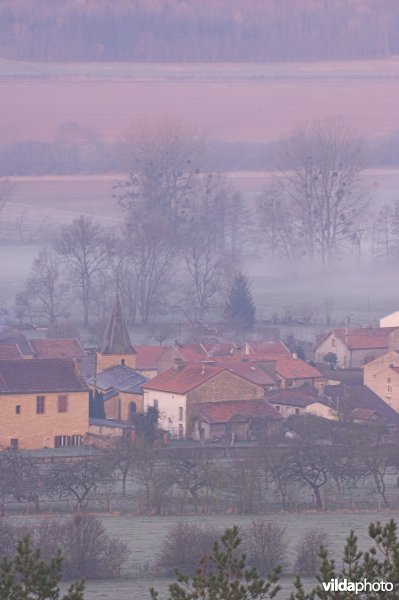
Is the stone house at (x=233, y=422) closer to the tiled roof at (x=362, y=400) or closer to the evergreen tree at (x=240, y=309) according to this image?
the tiled roof at (x=362, y=400)

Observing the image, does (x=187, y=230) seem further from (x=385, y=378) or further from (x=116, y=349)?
(x=385, y=378)

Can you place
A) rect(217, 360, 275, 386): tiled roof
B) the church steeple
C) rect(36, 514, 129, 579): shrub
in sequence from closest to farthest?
rect(36, 514, 129, 579): shrub, rect(217, 360, 275, 386): tiled roof, the church steeple

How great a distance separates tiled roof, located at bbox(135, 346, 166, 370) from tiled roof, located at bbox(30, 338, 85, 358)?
96 centimetres

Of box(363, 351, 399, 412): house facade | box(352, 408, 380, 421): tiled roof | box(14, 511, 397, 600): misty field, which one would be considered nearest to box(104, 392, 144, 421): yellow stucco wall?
box(352, 408, 380, 421): tiled roof

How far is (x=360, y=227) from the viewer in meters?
59.1

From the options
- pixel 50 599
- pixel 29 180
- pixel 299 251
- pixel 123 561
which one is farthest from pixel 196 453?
pixel 29 180

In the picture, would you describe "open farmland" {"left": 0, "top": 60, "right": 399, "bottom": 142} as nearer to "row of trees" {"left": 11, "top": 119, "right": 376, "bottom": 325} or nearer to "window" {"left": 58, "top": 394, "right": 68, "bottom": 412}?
"row of trees" {"left": 11, "top": 119, "right": 376, "bottom": 325}

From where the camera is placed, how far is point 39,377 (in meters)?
26.9

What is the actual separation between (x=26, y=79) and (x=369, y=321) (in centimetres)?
4500

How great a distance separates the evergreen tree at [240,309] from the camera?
4056 cm

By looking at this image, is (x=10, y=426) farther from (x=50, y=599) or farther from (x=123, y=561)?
(x=50, y=599)

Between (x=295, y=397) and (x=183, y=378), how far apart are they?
5.58ft

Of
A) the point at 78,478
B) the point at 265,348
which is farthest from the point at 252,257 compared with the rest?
the point at 78,478

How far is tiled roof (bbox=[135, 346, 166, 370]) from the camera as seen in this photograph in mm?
32356
